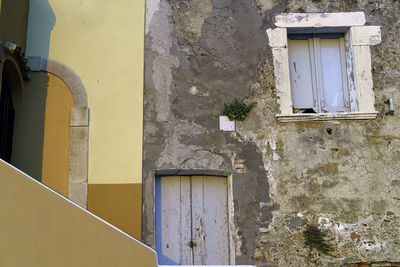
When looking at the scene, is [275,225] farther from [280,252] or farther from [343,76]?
[343,76]

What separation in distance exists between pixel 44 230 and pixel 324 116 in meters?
4.28

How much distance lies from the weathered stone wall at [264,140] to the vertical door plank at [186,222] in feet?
1.17

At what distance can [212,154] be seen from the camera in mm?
6109

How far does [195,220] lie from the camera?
611cm

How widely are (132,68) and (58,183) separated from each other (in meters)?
1.96

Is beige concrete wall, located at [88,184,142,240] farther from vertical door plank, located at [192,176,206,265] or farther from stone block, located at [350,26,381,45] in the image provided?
stone block, located at [350,26,381,45]

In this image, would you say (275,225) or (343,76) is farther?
(343,76)

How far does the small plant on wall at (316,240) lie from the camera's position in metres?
5.80

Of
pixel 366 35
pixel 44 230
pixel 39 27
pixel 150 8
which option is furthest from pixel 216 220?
pixel 39 27

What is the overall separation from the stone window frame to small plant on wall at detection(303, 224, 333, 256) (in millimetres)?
1588

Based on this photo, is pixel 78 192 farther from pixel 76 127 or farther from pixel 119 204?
pixel 76 127

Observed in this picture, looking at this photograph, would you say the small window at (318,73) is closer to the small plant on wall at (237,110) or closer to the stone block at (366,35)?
the stone block at (366,35)

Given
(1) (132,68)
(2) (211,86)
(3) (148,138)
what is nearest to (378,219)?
(2) (211,86)

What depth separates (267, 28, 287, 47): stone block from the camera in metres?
6.44
